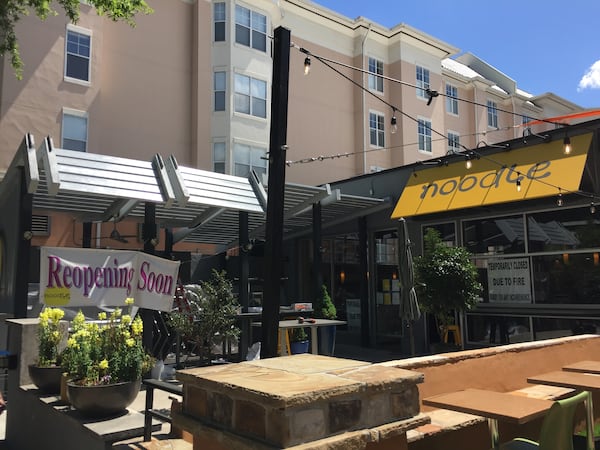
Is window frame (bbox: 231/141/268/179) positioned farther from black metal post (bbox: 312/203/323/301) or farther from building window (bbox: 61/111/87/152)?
black metal post (bbox: 312/203/323/301)

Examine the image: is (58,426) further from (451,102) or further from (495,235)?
(451,102)

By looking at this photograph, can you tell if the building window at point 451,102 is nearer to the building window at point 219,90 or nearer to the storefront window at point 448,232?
the building window at point 219,90

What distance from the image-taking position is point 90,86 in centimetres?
1820

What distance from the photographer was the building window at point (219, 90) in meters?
20.8

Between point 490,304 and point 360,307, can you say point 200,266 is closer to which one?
point 360,307

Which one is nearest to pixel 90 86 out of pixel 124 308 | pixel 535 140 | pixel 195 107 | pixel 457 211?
pixel 195 107

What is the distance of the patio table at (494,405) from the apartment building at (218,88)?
30.2 ft

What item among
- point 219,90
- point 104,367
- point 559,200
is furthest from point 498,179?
point 219,90

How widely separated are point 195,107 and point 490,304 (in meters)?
14.0

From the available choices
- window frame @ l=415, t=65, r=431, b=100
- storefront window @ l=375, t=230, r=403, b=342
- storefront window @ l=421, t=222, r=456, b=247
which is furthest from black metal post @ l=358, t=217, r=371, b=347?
window frame @ l=415, t=65, r=431, b=100

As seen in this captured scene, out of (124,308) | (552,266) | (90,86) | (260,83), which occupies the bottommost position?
(124,308)

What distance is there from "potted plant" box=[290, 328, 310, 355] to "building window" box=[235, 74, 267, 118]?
12857mm

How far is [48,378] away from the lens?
203 inches

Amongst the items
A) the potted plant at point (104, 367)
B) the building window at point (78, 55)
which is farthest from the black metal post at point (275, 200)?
the building window at point (78, 55)
